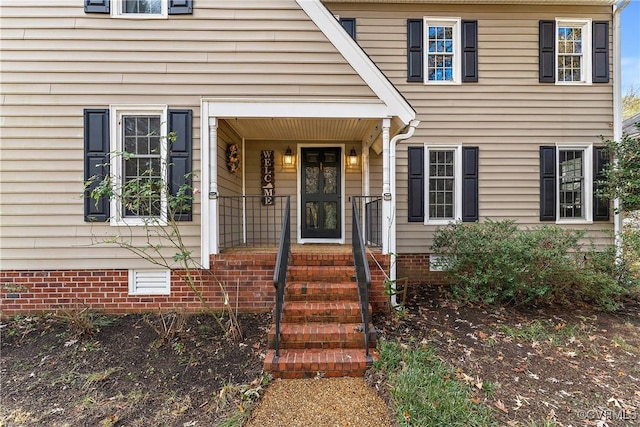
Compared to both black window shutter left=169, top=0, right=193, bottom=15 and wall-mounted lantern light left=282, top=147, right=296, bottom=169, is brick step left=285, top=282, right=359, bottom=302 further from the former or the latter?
black window shutter left=169, top=0, right=193, bottom=15

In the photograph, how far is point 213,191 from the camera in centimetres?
438

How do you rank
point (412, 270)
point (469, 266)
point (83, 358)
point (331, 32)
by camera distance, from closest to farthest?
point (83, 358), point (331, 32), point (469, 266), point (412, 270)

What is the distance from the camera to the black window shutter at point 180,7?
4293 mm

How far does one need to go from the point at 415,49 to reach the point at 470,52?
3.67 ft

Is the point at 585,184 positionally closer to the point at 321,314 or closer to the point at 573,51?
the point at 573,51

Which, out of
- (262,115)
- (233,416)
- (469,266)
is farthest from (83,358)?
(469,266)

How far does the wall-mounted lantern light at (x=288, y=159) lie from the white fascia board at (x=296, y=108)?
1895 mm

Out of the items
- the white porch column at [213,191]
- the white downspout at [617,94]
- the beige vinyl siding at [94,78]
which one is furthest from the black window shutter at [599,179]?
the white porch column at [213,191]

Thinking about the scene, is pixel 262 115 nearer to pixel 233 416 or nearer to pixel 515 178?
pixel 233 416

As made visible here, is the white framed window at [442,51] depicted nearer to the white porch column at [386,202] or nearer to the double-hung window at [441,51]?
the double-hung window at [441,51]

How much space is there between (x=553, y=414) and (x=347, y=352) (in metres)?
1.84

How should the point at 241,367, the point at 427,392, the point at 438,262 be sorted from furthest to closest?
the point at 438,262 < the point at 241,367 < the point at 427,392

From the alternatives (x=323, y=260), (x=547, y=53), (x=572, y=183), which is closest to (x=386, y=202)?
(x=323, y=260)

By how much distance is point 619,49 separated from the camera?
20.2 ft
